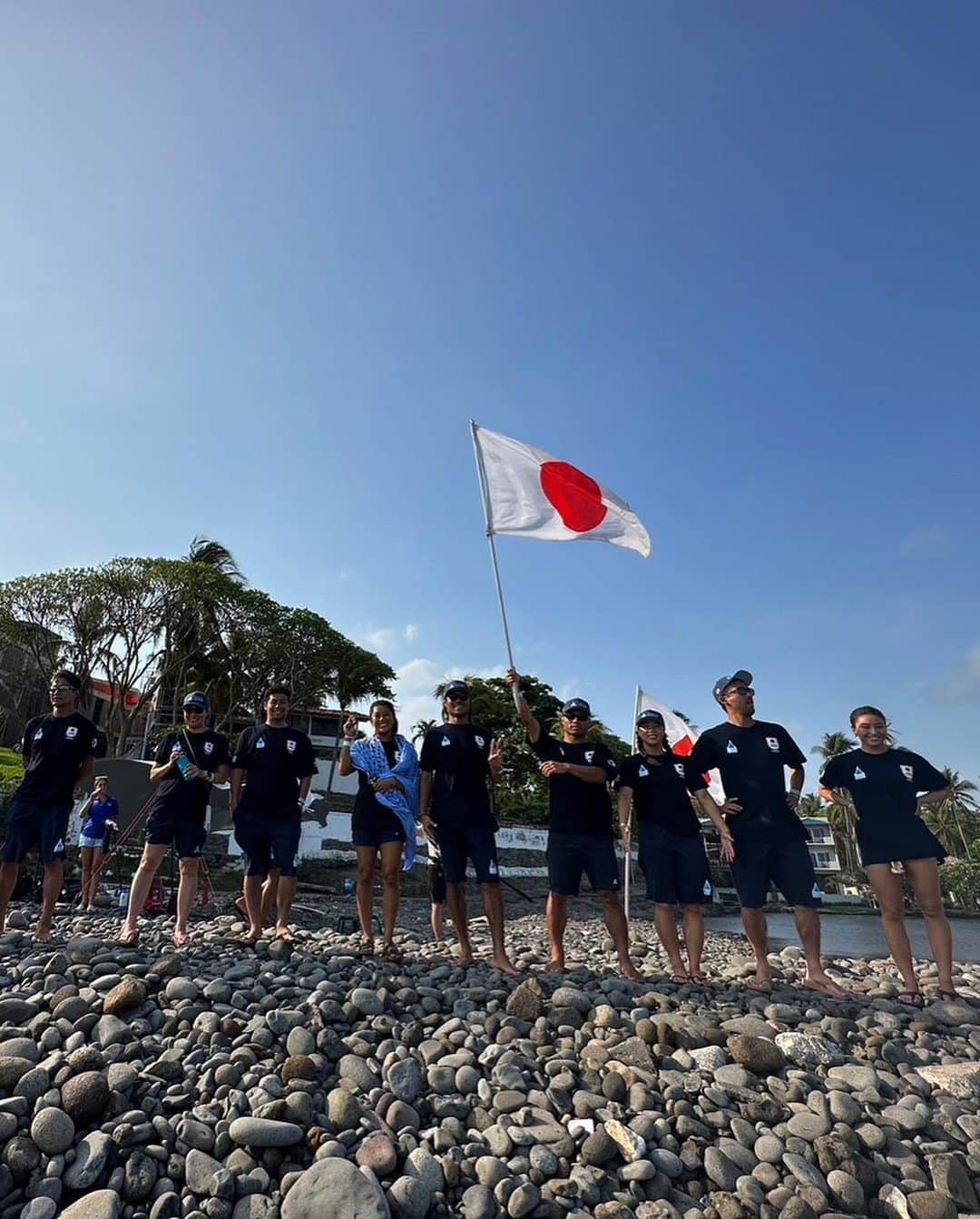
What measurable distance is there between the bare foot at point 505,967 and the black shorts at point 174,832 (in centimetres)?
254

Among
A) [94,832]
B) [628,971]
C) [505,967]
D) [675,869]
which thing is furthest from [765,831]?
[94,832]

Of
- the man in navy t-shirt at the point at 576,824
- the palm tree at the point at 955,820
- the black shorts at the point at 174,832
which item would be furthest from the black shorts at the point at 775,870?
the palm tree at the point at 955,820

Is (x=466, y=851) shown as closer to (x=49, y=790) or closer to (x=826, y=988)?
(x=826, y=988)

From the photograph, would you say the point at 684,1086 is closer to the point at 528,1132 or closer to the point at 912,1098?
the point at 528,1132

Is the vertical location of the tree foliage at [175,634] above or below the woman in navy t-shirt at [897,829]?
above

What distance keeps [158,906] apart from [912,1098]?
984 centimetres

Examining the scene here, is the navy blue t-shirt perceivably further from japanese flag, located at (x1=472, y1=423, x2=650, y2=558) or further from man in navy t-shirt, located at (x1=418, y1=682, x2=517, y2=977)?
japanese flag, located at (x1=472, y1=423, x2=650, y2=558)

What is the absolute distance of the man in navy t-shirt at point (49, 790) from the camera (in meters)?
5.44

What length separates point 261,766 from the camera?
5.75 meters

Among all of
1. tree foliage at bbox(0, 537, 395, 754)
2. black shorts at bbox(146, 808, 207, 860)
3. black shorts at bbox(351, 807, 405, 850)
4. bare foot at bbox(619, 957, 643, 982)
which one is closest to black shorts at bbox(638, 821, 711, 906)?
bare foot at bbox(619, 957, 643, 982)

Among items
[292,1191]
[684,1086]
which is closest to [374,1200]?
[292,1191]

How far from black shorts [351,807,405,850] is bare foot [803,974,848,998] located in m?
3.39

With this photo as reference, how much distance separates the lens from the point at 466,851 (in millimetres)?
5320

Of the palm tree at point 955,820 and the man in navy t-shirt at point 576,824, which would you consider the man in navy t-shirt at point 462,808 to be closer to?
the man in navy t-shirt at point 576,824
